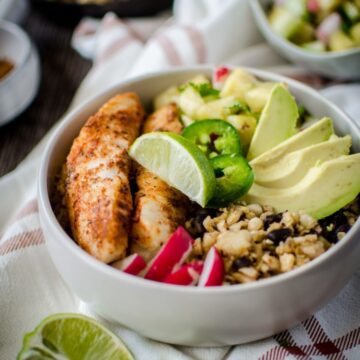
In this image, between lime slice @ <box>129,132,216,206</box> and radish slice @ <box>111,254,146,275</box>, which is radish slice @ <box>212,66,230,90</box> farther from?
radish slice @ <box>111,254,146,275</box>

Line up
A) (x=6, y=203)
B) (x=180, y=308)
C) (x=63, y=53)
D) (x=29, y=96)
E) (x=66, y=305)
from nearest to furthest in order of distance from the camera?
(x=180, y=308) → (x=66, y=305) → (x=6, y=203) → (x=29, y=96) → (x=63, y=53)

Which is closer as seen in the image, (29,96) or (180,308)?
(180,308)

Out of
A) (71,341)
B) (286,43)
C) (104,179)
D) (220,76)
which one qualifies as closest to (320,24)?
(286,43)

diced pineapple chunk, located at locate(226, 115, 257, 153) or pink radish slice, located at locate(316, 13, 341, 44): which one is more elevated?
diced pineapple chunk, located at locate(226, 115, 257, 153)

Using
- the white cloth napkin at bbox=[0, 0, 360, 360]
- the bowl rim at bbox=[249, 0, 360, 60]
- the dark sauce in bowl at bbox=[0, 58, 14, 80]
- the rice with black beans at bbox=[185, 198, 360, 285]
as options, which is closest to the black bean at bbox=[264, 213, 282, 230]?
the rice with black beans at bbox=[185, 198, 360, 285]

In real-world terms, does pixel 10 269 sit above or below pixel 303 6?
below

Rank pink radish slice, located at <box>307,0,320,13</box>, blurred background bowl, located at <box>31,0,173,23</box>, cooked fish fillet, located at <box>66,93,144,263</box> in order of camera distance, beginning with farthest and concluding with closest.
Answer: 1. blurred background bowl, located at <box>31,0,173,23</box>
2. pink radish slice, located at <box>307,0,320,13</box>
3. cooked fish fillet, located at <box>66,93,144,263</box>

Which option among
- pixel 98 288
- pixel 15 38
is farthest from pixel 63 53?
pixel 98 288

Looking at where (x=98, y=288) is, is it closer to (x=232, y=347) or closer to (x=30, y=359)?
(x=30, y=359)

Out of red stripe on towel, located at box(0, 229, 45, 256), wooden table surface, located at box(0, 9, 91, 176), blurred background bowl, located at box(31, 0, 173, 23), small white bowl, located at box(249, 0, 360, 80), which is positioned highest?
small white bowl, located at box(249, 0, 360, 80)
